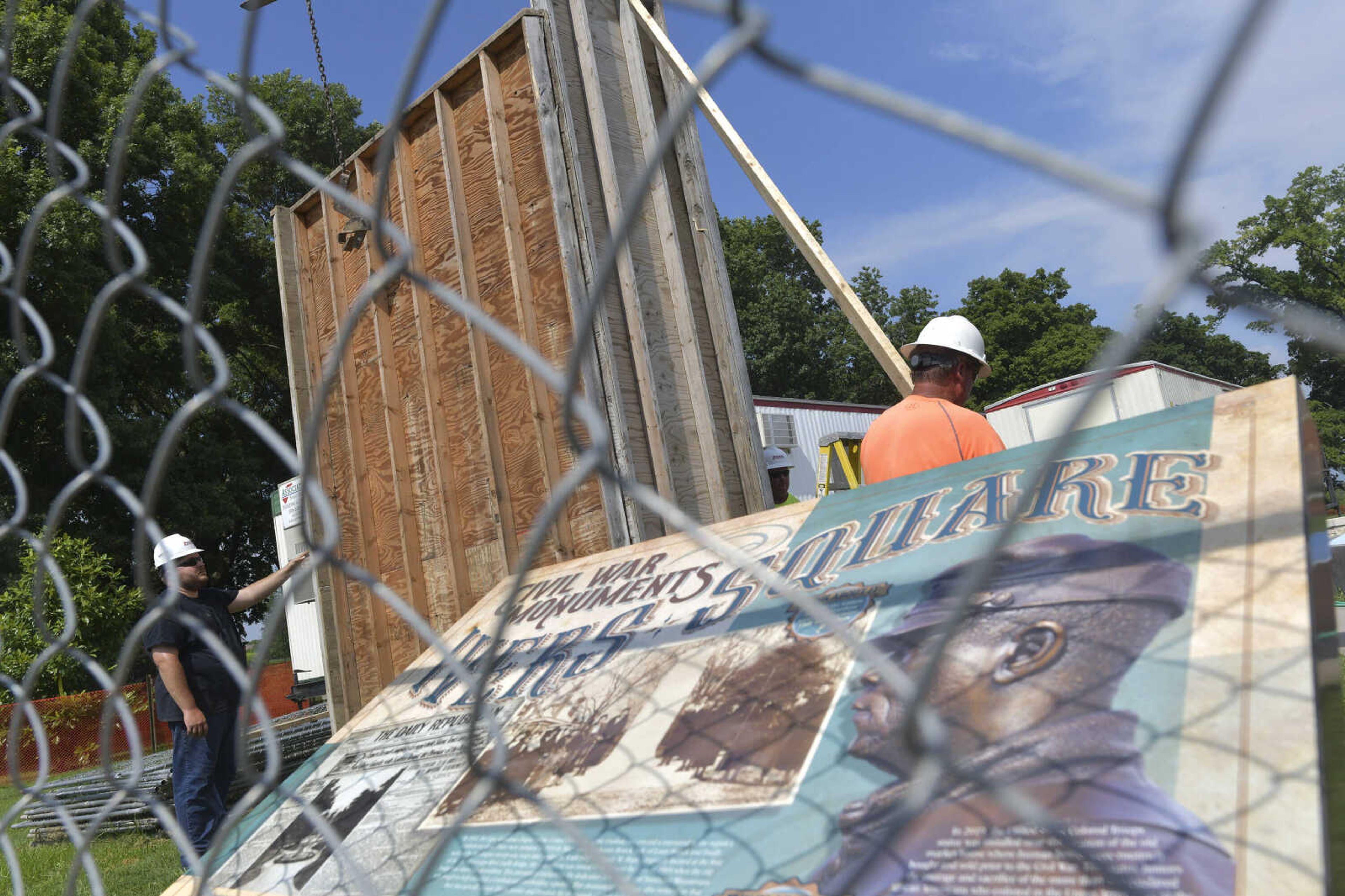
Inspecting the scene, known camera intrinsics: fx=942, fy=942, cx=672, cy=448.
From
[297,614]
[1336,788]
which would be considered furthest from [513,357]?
[297,614]

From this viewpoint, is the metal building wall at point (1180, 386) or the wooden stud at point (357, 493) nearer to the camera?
the wooden stud at point (357, 493)

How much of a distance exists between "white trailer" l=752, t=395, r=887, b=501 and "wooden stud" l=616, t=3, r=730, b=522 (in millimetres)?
13613

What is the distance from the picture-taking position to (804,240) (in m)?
3.60

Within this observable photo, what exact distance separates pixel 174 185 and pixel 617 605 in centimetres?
1832

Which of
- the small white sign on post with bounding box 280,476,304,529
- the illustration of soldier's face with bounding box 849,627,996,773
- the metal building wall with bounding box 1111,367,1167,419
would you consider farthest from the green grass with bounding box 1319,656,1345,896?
the metal building wall with bounding box 1111,367,1167,419

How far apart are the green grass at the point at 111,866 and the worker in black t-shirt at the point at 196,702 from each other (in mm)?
333

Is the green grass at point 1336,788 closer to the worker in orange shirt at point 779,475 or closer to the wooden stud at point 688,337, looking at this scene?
the wooden stud at point 688,337

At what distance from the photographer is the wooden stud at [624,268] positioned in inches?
154

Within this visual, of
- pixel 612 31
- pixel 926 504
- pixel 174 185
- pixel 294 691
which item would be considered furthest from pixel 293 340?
pixel 174 185

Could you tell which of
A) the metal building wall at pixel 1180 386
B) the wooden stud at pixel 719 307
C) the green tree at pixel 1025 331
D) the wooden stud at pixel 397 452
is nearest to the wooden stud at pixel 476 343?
the wooden stud at pixel 397 452

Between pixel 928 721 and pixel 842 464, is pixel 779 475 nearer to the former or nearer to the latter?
pixel 842 464

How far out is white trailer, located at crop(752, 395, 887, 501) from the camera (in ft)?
62.8

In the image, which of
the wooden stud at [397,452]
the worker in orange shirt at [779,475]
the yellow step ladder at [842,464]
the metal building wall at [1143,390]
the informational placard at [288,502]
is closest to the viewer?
the wooden stud at [397,452]

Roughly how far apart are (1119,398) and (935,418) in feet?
52.5
